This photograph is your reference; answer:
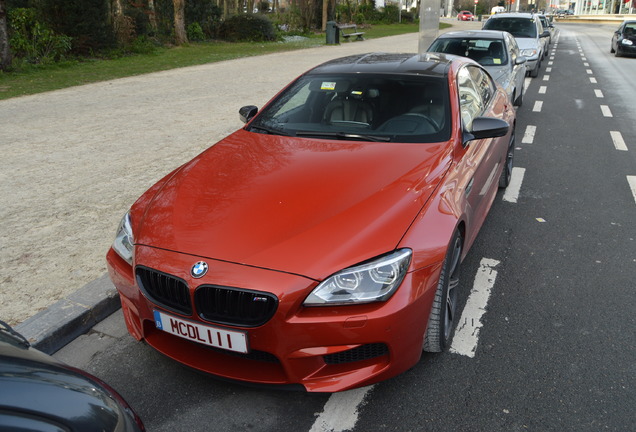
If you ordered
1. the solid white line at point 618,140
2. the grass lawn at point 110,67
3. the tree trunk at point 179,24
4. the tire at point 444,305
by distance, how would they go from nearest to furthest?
the tire at point 444,305
the solid white line at point 618,140
the grass lawn at point 110,67
the tree trunk at point 179,24

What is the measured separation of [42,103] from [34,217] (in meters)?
7.04

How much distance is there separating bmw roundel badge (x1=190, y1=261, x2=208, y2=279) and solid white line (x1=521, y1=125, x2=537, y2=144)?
6.62 meters

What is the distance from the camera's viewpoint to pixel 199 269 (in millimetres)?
2373

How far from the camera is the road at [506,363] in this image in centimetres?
252

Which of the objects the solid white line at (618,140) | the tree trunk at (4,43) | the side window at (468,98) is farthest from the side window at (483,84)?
the tree trunk at (4,43)

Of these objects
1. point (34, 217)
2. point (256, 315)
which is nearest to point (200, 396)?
point (256, 315)

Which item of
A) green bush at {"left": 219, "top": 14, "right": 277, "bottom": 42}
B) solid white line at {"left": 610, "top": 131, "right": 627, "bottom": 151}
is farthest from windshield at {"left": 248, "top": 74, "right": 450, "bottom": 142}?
green bush at {"left": 219, "top": 14, "right": 277, "bottom": 42}

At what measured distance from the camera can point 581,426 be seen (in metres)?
2.44

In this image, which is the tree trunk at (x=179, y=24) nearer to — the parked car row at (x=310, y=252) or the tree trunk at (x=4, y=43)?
the tree trunk at (x=4, y=43)

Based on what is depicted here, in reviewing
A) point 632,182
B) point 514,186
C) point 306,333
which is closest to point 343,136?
point 306,333

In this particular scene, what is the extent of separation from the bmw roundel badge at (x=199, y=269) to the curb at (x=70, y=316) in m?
1.22

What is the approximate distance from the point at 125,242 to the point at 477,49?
319 inches

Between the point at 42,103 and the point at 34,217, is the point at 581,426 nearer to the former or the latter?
the point at 34,217

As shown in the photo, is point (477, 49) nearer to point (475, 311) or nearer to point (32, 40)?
point (475, 311)
